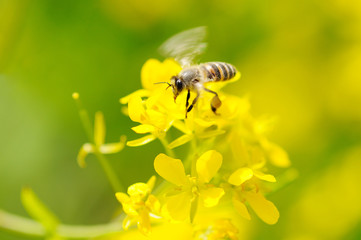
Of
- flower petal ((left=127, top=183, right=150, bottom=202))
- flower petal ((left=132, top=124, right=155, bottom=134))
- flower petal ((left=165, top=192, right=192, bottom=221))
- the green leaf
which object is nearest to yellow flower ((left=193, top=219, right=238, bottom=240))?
flower petal ((left=165, top=192, right=192, bottom=221))

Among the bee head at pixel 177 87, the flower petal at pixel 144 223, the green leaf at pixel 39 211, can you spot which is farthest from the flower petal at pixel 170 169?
the green leaf at pixel 39 211

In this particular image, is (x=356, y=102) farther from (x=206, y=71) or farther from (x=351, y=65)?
(x=206, y=71)

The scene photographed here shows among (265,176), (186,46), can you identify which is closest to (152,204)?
(265,176)

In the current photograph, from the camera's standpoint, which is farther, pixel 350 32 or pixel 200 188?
pixel 350 32

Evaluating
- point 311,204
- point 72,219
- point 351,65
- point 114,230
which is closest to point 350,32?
point 351,65

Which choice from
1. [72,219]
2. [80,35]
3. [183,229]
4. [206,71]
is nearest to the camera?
[206,71]

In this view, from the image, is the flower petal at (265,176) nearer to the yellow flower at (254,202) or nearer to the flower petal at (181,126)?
the yellow flower at (254,202)

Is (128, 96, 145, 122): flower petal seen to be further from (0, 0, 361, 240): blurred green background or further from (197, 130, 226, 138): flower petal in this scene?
(0, 0, 361, 240): blurred green background

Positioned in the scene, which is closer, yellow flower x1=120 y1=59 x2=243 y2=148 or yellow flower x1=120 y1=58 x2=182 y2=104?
yellow flower x1=120 y1=59 x2=243 y2=148

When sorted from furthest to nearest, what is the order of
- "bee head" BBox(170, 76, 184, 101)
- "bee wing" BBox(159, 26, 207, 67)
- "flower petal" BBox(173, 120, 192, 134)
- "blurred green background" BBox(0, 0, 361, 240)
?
"blurred green background" BBox(0, 0, 361, 240) < "bee wing" BBox(159, 26, 207, 67) < "bee head" BBox(170, 76, 184, 101) < "flower petal" BBox(173, 120, 192, 134)
